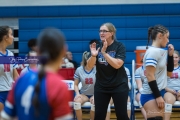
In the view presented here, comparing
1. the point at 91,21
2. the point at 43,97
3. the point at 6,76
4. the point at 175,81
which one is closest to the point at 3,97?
the point at 6,76

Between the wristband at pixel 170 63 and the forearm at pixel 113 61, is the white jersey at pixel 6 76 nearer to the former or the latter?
the forearm at pixel 113 61

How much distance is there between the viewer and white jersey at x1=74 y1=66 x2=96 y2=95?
6594 mm

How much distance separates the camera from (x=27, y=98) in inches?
78.2

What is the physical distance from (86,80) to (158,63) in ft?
10.5

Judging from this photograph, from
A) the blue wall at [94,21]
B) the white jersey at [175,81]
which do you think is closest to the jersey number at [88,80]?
the white jersey at [175,81]

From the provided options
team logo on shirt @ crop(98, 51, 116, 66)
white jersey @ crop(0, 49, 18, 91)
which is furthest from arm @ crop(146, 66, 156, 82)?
white jersey @ crop(0, 49, 18, 91)

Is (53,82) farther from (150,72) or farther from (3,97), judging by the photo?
(3,97)

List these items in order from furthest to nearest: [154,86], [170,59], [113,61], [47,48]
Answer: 1. [113,61]
2. [170,59]
3. [154,86]
4. [47,48]

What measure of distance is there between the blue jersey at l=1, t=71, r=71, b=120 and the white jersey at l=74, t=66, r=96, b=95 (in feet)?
14.7

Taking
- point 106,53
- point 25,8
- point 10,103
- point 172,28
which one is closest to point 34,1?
point 25,8

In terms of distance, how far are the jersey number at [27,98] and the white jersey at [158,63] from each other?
1.72 metres

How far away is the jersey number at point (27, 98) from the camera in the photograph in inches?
77.9

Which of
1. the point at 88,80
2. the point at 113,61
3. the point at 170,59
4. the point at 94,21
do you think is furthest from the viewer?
the point at 94,21

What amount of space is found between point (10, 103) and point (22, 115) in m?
0.14
